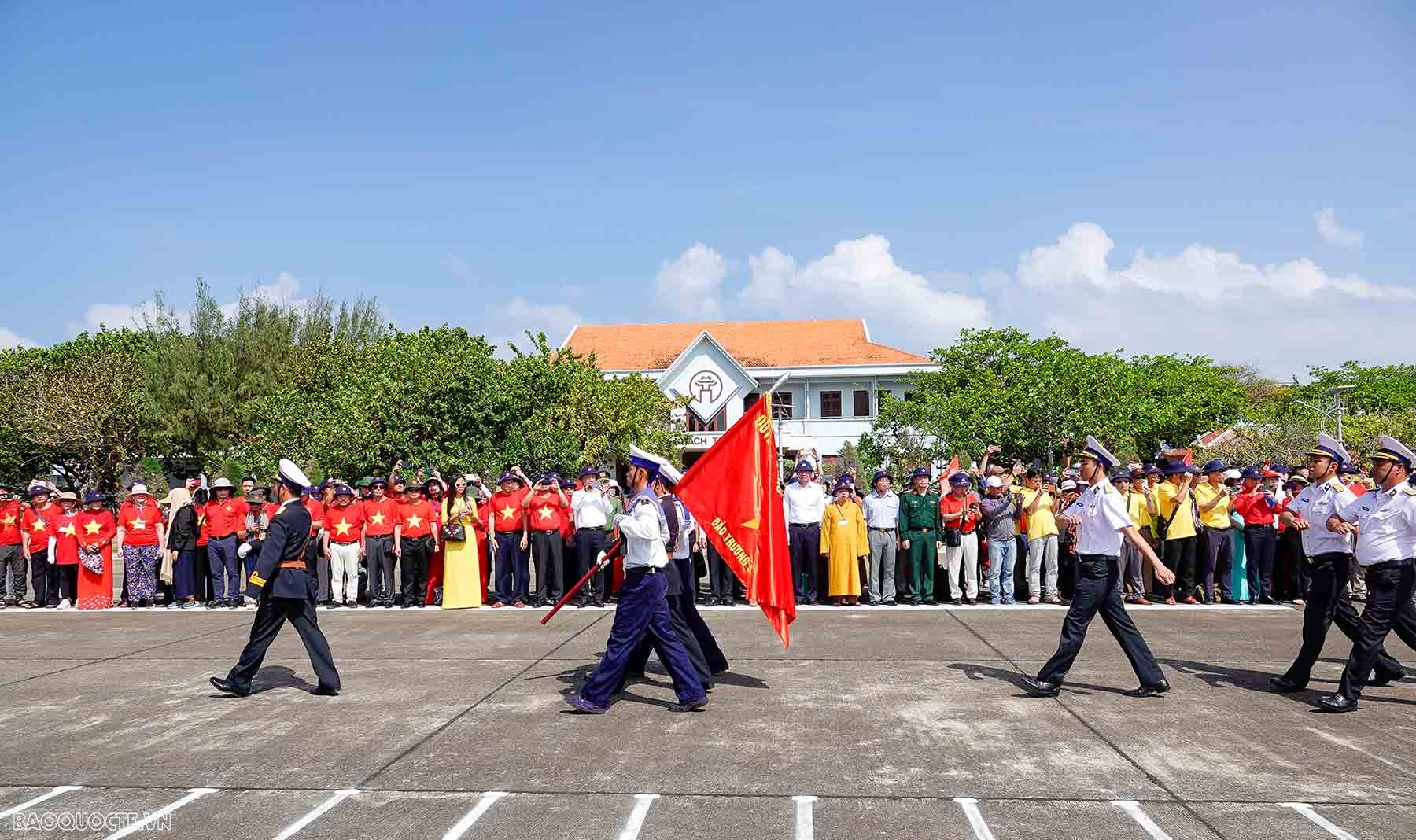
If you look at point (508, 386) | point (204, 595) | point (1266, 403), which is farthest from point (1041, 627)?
point (1266, 403)

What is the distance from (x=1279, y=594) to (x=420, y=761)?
1297 cm

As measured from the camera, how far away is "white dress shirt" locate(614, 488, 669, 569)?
7602 millimetres

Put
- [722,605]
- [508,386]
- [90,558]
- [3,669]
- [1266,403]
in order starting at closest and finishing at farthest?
[3,669] → [722,605] → [90,558] → [508,386] → [1266,403]

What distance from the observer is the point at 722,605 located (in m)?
13.8

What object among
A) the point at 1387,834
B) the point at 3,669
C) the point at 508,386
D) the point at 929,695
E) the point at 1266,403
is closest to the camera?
the point at 1387,834

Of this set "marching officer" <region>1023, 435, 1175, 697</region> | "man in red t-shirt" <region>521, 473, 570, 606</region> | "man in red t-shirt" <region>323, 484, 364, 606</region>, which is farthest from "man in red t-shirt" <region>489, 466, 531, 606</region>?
"marching officer" <region>1023, 435, 1175, 697</region>

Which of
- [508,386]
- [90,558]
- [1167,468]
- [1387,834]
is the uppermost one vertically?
[508,386]

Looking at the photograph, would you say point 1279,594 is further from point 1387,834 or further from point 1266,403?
point 1266,403

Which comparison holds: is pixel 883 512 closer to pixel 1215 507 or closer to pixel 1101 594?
pixel 1215 507

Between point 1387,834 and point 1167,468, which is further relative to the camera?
point 1167,468

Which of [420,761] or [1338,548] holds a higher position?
[1338,548]

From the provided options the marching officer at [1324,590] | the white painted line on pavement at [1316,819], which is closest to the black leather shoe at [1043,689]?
the marching officer at [1324,590]

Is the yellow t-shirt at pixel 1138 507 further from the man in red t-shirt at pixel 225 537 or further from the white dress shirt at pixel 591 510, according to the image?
the man in red t-shirt at pixel 225 537

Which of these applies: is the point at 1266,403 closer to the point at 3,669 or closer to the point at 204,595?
the point at 204,595
